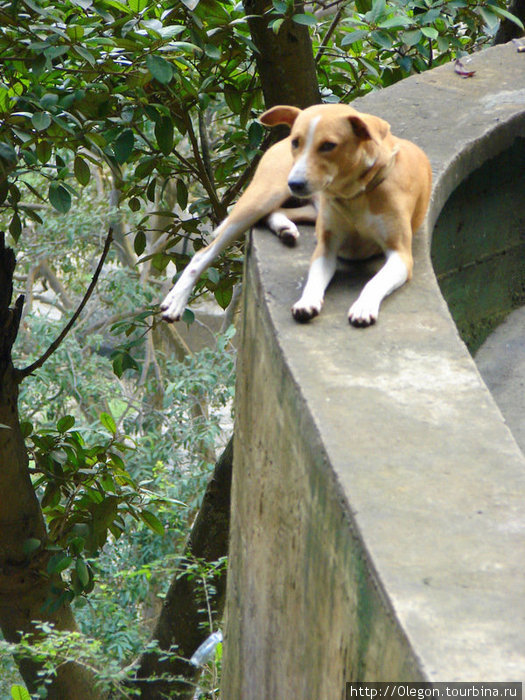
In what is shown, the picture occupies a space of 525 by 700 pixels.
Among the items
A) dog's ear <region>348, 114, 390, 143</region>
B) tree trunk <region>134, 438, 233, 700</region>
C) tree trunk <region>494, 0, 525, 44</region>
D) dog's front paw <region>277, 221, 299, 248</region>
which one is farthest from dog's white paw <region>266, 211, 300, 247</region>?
tree trunk <region>494, 0, 525, 44</region>

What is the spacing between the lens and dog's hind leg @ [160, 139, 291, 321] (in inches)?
141

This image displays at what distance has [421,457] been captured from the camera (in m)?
2.24

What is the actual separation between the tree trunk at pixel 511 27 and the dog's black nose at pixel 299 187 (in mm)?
3580

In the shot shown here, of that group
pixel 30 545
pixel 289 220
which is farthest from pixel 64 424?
pixel 289 220

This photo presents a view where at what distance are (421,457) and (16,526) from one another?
3625 mm

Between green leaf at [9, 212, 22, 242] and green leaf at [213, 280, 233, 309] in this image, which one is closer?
green leaf at [9, 212, 22, 242]

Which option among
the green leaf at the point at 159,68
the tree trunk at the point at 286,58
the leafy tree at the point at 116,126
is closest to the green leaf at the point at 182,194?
the leafy tree at the point at 116,126

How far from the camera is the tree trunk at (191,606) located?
605cm

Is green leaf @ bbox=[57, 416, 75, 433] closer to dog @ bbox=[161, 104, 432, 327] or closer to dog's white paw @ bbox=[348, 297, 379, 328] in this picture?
dog @ bbox=[161, 104, 432, 327]

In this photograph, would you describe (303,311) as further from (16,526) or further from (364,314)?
(16,526)

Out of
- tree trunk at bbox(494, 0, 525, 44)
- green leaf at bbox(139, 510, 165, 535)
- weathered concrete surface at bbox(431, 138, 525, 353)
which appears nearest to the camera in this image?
weathered concrete surface at bbox(431, 138, 525, 353)

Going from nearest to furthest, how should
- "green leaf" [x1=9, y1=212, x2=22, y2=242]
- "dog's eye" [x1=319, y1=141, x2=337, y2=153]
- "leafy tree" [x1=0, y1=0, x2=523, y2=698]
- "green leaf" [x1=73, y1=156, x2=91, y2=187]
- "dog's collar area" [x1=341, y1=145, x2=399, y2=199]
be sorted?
"dog's eye" [x1=319, y1=141, x2=337, y2=153] → "dog's collar area" [x1=341, y1=145, x2=399, y2=199] → "leafy tree" [x1=0, y1=0, x2=523, y2=698] → "green leaf" [x1=73, y1=156, x2=91, y2=187] → "green leaf" [x1=9, y1=212, x2=22, y2=242]

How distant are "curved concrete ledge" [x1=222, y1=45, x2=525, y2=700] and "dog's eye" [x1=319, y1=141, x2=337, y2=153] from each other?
1.44 feet

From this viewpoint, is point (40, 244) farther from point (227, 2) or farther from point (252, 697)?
point (252, 697)
